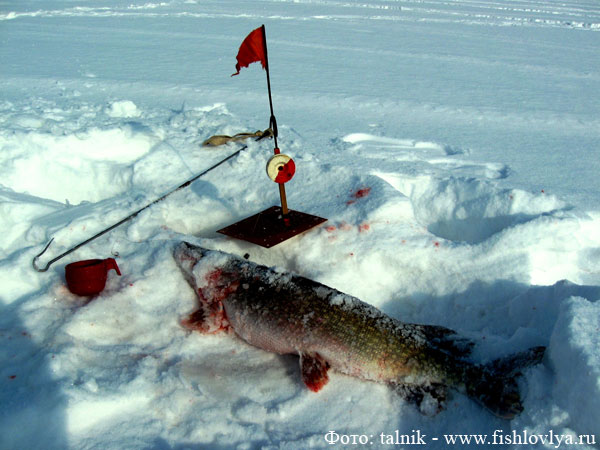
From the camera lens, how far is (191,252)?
3.10m

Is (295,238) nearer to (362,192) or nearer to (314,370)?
(362,192)

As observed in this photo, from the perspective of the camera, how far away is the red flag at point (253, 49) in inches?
117

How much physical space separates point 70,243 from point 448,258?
2593mm

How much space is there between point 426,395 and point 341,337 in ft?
1.66

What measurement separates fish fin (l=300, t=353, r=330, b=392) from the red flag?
1823mm

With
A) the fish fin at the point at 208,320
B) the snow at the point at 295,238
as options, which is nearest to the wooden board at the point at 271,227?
the snow at the point at 295,238

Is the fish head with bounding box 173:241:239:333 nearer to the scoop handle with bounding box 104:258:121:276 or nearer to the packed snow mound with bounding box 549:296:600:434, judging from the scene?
the scoop handle with bounding box 104:258:121:276

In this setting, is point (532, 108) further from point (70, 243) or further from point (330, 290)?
point (70, 243)

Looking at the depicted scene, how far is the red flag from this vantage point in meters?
2.97

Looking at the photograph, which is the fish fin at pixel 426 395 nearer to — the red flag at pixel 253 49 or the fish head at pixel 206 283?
the fish head at pixel 206 283

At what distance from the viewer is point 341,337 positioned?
8.18 feet

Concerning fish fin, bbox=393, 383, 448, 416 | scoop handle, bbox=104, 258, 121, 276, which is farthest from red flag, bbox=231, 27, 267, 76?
fish fin, bbox=393, 383, 448, 416

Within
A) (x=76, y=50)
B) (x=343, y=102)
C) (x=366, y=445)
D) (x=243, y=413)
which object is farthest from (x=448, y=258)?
(x=76, y=50)

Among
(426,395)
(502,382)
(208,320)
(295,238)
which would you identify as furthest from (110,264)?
(502,382)
